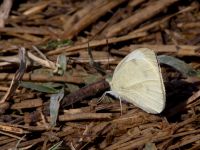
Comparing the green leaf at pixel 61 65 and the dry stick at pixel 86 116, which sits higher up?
the green leaf at pixel 61 65

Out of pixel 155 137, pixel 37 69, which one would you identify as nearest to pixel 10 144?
pixel 37 69

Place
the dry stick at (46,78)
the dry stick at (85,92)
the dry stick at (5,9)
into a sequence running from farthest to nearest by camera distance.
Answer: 1. the dry stick at (5,9)
2. the dry stick at (46,78)
3. the dry stick at (85,92)

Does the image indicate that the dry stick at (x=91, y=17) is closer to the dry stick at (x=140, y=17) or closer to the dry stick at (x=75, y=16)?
the dry stick at (x=75, y=16)

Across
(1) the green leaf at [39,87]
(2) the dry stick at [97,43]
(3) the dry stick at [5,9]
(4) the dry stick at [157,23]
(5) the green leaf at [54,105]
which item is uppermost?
(3) the dry stick at [5,9]

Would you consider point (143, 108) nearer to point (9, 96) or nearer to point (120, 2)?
point (9, 96)

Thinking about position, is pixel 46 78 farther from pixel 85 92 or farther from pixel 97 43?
pixel 97 43

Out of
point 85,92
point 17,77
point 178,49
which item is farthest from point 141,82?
point 17,77

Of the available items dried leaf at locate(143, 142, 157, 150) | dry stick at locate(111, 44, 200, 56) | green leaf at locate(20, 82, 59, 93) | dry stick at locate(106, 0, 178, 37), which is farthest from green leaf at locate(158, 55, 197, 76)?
green leaf at locate(20, 82, 59, 93)

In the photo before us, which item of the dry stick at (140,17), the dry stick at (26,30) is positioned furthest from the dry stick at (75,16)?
the dry stick at (140,17)

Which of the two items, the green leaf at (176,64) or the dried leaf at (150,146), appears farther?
the green leaf at (176,64)
